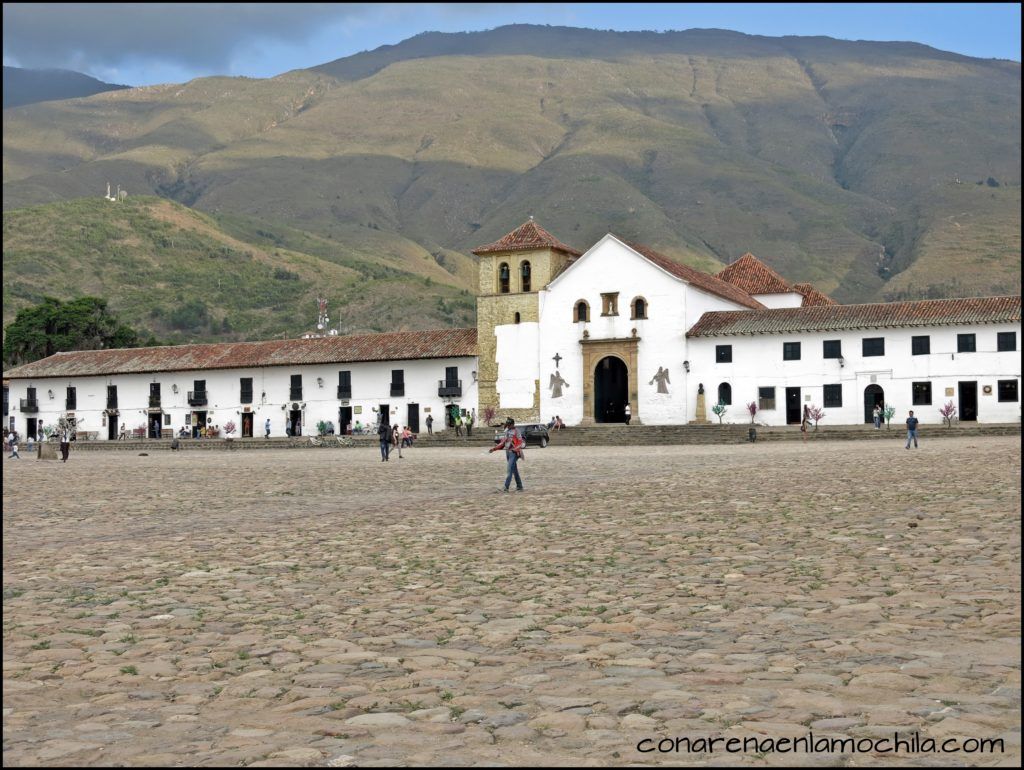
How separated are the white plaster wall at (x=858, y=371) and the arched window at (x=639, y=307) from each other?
2590 millimetres

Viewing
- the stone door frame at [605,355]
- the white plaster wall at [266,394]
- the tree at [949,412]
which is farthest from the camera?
the white plaster wall at [266,394]

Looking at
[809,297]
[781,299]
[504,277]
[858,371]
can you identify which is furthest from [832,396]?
[504,277]

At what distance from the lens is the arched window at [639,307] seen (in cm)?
4941

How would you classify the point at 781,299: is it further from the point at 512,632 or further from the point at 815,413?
the point at 512,632

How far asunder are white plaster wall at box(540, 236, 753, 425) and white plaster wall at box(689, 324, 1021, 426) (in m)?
1.07

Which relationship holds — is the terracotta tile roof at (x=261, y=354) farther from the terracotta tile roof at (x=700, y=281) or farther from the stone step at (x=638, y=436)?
the terracotta tile roof at (x=700, y=281)

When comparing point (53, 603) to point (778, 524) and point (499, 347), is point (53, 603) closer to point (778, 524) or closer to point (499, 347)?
point (778, 524)

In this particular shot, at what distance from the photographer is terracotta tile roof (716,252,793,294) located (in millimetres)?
57987

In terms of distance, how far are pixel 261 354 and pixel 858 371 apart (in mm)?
27802

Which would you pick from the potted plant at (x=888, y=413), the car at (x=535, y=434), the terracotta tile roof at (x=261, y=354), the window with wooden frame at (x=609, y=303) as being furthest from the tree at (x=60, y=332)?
the potted plant at (x=888, y=413)

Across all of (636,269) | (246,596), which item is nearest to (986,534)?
(246,596)

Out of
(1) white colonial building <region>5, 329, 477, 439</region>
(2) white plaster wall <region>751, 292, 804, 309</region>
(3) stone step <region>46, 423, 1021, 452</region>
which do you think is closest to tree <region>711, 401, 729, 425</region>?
(3) stone step <region>46, 423, 1021, 452</region>

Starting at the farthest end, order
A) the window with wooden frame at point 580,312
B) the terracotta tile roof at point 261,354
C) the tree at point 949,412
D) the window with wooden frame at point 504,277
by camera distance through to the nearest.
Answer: the terracotta tile roof at point 261,354
the window with wooden frame at point 504,277
the window with wooden frame at point 580,312
the tree at point 949,412

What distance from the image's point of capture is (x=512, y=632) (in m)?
6.77
